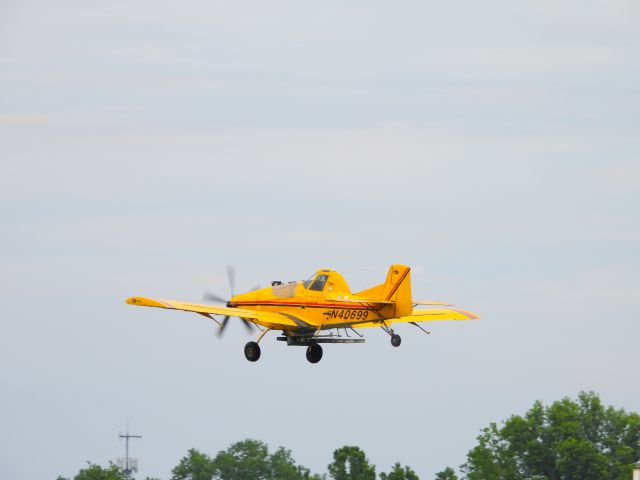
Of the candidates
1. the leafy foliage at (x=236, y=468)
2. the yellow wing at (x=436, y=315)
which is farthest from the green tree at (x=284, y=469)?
the yellow wing at (x=436, y=315)

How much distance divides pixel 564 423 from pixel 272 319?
2583 inches

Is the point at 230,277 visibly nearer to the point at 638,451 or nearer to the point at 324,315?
the point at 324,315

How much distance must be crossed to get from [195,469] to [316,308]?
296 feet

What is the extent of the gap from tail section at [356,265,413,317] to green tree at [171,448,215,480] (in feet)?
300

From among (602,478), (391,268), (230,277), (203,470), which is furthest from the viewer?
(203,470)

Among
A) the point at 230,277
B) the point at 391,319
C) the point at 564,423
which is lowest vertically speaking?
the point at 391,319

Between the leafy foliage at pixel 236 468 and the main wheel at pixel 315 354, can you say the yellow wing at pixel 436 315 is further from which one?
the leafy foliage at pixel 236 468

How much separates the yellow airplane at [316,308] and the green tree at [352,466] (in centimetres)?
5230

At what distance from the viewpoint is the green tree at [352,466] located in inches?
4343

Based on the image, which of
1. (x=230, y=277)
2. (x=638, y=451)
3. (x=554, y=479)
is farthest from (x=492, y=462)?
(x=230, y=277)

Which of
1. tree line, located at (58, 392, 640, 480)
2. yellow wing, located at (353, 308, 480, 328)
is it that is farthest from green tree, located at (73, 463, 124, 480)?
yellow wing, located at (353, 308, 480, 328)

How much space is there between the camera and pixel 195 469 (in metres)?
143

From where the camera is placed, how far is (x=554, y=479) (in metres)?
113

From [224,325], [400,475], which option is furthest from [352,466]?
[224,325]
